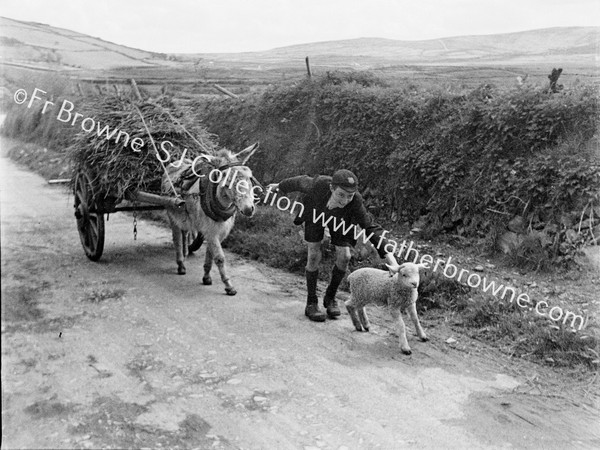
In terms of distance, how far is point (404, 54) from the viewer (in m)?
10.2

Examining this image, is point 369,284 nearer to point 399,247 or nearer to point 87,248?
point 399,247

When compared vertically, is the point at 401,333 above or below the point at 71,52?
below

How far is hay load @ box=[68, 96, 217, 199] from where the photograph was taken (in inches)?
300

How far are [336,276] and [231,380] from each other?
204 centimetres

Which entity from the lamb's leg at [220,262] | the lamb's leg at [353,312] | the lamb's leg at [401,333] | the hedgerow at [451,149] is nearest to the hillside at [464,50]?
the hedgerow at [451,149]

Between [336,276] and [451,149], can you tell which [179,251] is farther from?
[451,149]

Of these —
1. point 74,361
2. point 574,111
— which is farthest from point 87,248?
point 574,111

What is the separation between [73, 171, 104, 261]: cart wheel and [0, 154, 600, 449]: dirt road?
107cm

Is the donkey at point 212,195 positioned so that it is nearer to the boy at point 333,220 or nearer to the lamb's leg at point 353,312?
the boy at point 333,220

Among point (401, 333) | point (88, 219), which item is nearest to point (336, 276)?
point (401, 333)

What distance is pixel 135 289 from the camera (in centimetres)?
723

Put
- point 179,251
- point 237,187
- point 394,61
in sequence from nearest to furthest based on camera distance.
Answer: point 237,187
point 179,251
point 394,61

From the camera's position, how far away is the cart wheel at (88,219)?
8.02 m

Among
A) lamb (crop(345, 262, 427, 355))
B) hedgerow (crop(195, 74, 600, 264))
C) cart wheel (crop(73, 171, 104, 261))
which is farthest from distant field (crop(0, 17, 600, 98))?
lamb (crop(345, 262, 427, 355))
